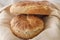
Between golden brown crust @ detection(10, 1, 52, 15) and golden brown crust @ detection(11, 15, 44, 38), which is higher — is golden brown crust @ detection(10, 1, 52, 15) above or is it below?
above

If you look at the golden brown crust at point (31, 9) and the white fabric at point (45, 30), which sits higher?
the golden brown crust at point (31, 9)

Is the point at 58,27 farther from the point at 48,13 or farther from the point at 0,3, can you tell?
the point at 0,3

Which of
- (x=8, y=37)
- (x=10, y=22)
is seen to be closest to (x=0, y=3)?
(x=10, y=22)

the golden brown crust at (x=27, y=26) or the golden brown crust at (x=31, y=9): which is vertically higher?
the golden brown crust at (x=31, y=9)

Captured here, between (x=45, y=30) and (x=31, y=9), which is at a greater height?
(x=31, y=9)
